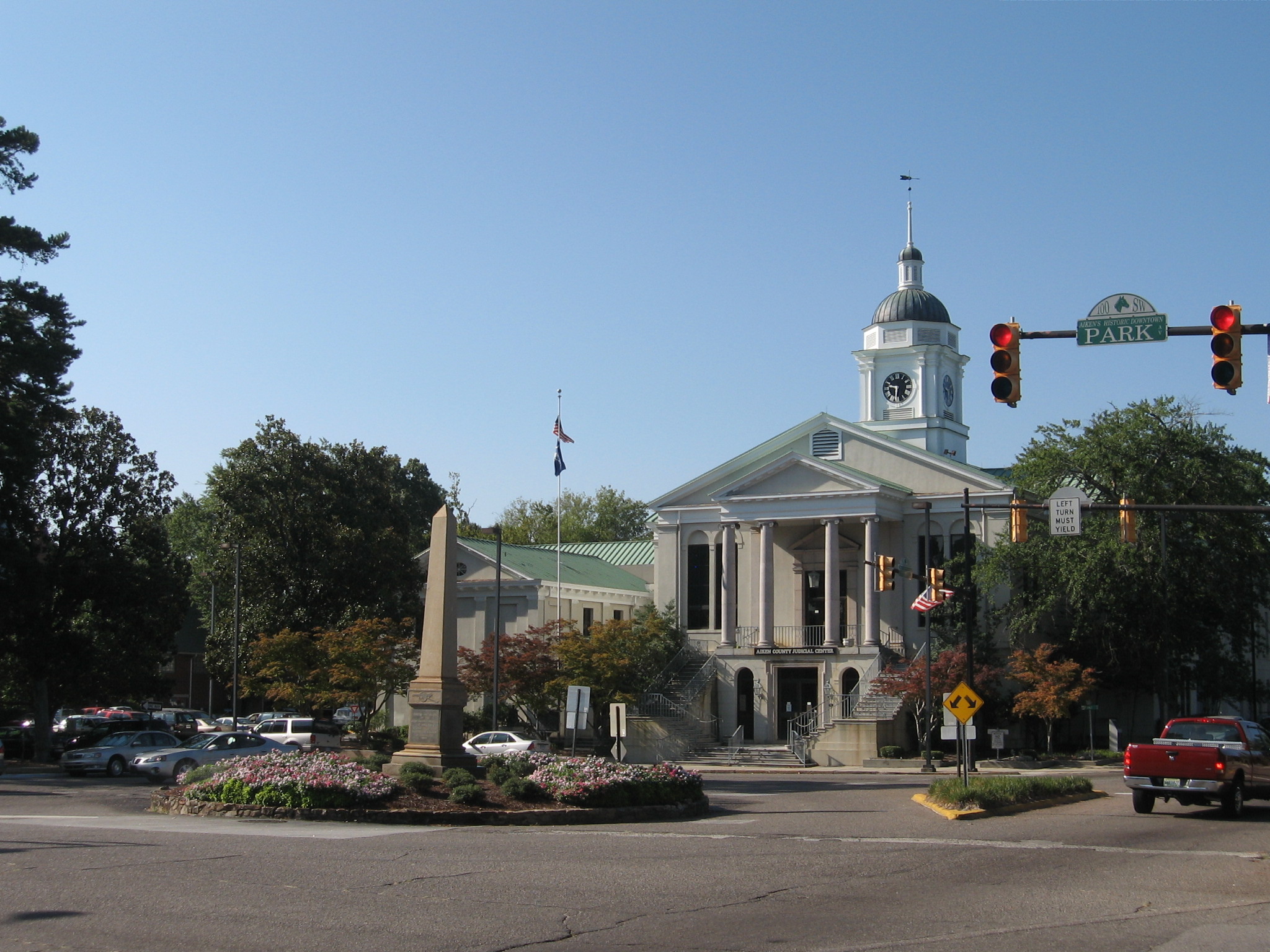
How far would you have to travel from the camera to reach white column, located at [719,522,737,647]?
175 ft

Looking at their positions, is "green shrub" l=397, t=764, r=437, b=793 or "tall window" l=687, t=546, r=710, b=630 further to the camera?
"tall window" l=687, t=546, r=710, b=630

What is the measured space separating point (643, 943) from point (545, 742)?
3201 cm

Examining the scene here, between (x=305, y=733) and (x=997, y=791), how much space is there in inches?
1013

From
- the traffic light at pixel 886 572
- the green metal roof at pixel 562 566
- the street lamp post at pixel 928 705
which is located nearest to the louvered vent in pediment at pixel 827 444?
the street lamp post at pixel 928 705

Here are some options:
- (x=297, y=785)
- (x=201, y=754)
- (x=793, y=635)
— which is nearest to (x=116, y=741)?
(x=201, y=754)

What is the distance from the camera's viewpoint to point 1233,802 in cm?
2372

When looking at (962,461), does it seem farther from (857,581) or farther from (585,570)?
(585,570)

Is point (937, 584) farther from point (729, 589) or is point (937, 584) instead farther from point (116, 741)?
point (116, 741)

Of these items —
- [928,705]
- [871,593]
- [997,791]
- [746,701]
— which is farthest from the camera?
[746,701]

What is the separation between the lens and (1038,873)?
51.9 ft

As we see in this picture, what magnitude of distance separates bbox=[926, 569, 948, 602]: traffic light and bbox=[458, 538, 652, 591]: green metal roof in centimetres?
2323

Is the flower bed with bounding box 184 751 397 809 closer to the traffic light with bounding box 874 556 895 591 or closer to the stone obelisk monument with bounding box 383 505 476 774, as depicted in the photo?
the stone obelisk monument with bounding box 383 505 476 774

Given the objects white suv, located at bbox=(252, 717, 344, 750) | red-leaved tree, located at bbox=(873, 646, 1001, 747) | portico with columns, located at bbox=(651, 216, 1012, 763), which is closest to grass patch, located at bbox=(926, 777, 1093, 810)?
red-leaved tree, located at bbox=(873, 646, 1001, 747)

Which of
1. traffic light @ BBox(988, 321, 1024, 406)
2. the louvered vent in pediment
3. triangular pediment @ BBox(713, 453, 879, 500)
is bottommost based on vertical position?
traffic light @ BBox(988, 321, 1024, 406)
